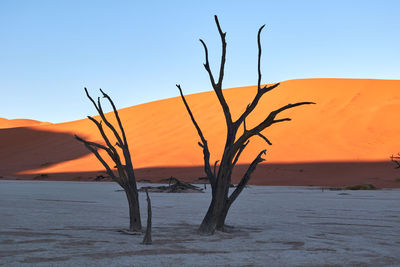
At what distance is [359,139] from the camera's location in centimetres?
3130

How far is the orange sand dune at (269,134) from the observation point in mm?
30281

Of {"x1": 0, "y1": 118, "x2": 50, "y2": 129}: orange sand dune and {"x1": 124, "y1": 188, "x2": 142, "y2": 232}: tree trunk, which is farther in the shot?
{"x1": 0, "y1": 118, "x2": 50, "y2": 129}: orange sand dune

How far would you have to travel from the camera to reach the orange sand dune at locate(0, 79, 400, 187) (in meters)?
30.3

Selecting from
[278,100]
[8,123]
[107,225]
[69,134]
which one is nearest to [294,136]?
[278,100]

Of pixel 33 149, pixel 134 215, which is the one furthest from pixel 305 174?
pixel 33 149

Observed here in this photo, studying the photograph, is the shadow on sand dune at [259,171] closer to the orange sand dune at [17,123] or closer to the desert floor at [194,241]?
the desert floor at [194,241]

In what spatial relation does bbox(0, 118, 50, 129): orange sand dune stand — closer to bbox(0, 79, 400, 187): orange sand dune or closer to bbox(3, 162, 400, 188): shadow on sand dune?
bbox(0, 79, 400, 187): orange sand dune


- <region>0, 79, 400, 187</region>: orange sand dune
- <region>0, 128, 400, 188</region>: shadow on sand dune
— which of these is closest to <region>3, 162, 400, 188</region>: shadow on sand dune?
<region>0, 128, 400, 188</region>: shadow on sand dune

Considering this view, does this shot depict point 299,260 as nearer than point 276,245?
Yes

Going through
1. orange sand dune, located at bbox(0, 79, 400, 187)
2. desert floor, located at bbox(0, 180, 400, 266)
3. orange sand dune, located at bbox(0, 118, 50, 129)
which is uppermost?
orange sand dune, located at bbox(0, 118, 50, 129)

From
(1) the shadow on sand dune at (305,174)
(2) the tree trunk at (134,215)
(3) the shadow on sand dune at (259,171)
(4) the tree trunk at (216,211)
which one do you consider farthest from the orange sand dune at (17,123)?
(4) the tree trunk at (216,211)

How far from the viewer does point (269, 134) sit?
34.2 m

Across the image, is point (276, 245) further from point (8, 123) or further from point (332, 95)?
point (8, 123)

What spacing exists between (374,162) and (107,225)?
2221 cm
